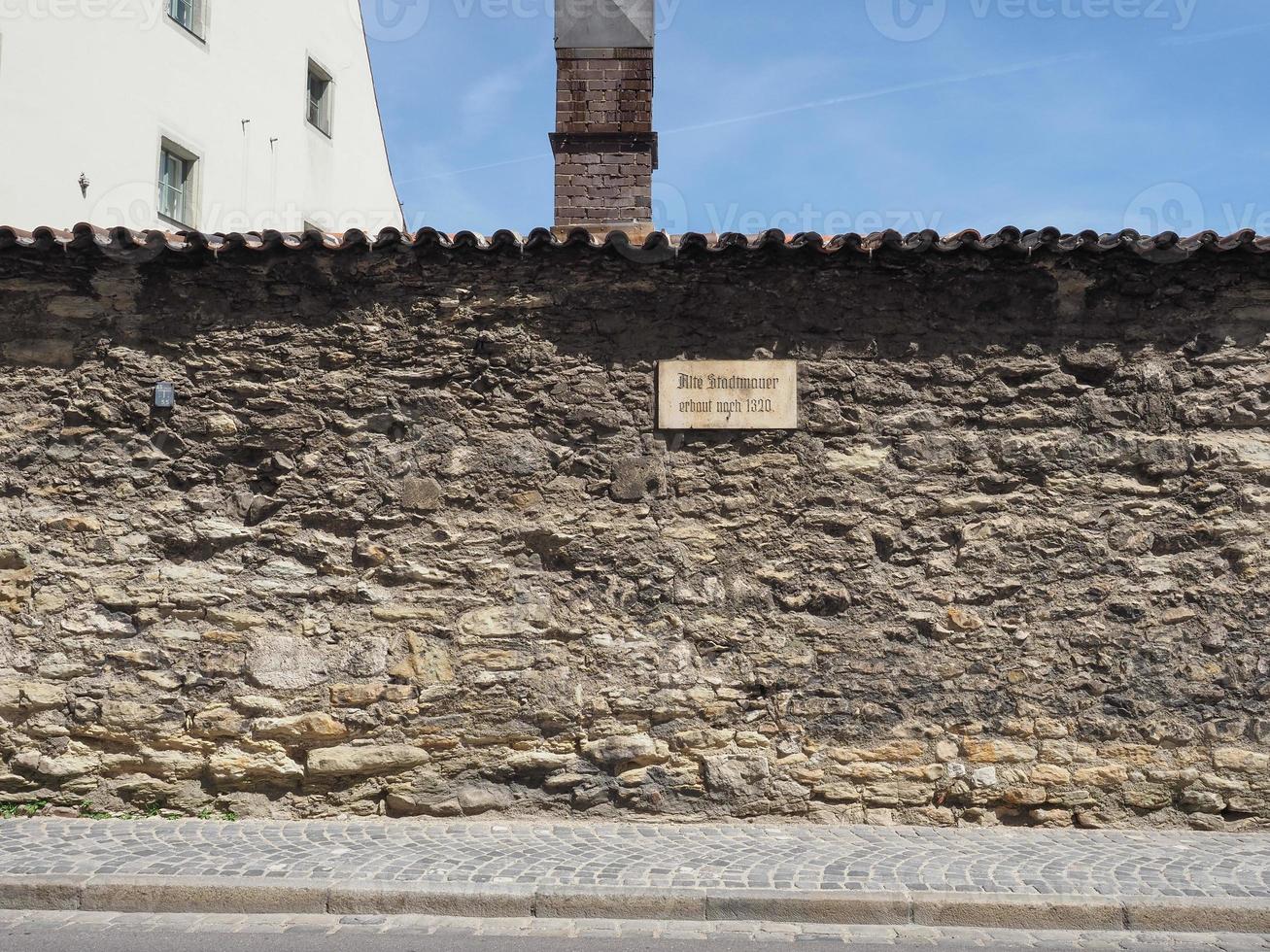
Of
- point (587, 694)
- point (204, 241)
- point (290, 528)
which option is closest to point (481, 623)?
point (587, 694)

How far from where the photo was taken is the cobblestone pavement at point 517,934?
4.59 metres

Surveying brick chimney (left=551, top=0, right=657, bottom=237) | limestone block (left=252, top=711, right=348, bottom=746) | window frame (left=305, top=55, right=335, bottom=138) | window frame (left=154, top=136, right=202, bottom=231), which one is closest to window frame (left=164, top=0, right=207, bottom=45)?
window frame (left=154, top=136, right=202, bottom=231)

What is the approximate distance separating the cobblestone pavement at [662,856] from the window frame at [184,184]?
995 cm

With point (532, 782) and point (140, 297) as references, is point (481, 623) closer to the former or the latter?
point (532, 782)

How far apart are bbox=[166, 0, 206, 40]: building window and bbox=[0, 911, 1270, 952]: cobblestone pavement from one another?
497 inches

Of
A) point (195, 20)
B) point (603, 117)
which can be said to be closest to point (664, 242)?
point (603, 117)

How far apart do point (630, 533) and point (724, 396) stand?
3.20 feet

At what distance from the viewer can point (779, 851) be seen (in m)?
5.67

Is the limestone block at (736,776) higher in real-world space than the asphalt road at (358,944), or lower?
higher

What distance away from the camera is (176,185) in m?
14.4

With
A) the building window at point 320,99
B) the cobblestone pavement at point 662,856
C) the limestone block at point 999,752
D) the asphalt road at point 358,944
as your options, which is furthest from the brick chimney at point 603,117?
the building window at point 320,99

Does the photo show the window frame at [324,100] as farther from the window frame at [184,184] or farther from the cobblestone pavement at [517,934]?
the cobblestone pavement at [517,934]

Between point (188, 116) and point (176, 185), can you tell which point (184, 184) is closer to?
point (176, 185)

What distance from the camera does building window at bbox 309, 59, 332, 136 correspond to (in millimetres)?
17359
